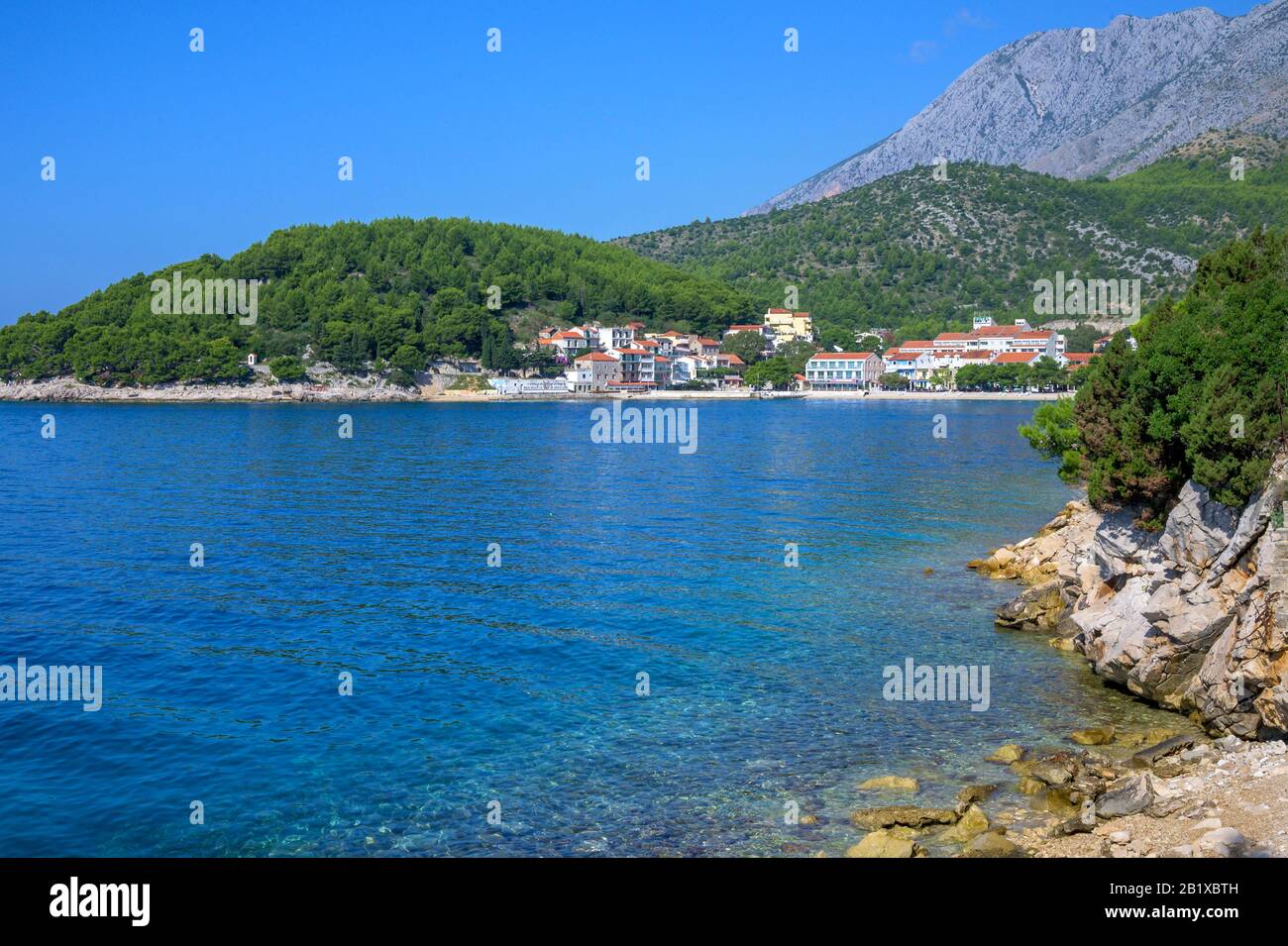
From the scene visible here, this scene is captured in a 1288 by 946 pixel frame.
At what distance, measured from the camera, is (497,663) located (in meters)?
22.1

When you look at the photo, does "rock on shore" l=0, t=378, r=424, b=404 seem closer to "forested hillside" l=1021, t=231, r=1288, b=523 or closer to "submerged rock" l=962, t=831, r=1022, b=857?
"forested hillside" l=1021, t=231, r=1288, b=523

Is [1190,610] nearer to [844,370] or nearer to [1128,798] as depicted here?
[1128,798]

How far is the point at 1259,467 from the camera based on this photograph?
18.9m

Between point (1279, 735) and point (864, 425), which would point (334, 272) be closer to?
point (864, 425)

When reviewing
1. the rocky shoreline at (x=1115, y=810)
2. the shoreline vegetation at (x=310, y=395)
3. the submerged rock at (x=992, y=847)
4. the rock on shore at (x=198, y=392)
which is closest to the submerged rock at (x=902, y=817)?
the rocky shoreline at (x=1115, y=810)

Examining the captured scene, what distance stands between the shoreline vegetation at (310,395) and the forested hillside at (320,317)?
6.93ft

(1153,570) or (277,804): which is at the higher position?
(1153,570)

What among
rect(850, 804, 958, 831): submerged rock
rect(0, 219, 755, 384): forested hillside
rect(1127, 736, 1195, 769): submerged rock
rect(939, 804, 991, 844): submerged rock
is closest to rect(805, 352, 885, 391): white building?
rect(0, 219, 755, 384): forested hillside

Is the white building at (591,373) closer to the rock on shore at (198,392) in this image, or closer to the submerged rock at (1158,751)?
the rock on shore at (198,392)

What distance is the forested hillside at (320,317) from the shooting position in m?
144

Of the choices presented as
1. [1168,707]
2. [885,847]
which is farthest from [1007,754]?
[885,847]

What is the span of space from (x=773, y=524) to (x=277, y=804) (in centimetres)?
2778

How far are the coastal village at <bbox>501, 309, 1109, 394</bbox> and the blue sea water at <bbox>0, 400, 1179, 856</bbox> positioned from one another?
114749 millimetres

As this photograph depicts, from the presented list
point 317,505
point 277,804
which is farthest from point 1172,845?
point 317,505
